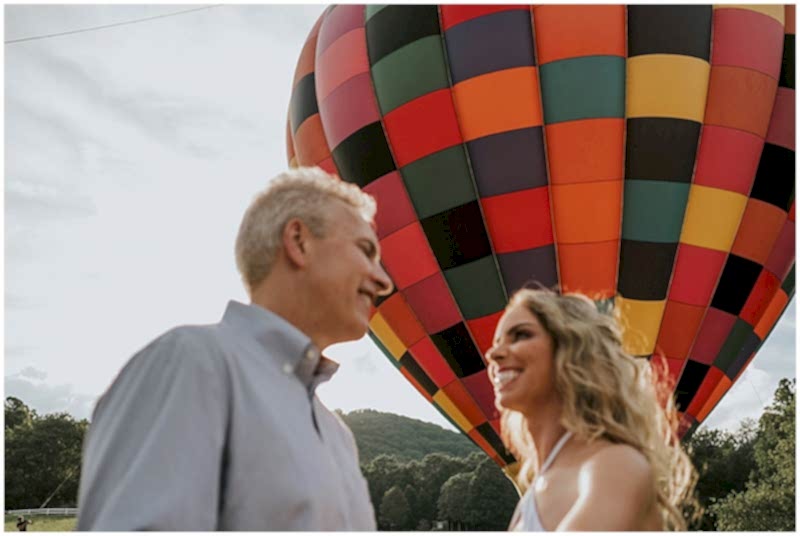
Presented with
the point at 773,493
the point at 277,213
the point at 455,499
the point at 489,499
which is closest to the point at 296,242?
the point at 277,213

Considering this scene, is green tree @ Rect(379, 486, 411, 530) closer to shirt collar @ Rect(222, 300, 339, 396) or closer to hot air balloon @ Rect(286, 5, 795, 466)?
hot air balloon @ Rect(286, 5, 795, 466)

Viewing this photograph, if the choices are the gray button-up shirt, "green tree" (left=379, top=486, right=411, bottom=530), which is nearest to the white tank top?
the gray button-up shirt

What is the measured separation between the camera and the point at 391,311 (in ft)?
28.1

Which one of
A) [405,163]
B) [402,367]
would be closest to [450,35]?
[405,163]

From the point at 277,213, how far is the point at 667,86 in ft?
Result: 21.4

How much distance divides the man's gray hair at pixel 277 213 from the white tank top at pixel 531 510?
104cm

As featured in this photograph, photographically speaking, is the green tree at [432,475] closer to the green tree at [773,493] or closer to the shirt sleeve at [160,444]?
the green tree at [773,493]

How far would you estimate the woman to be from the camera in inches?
88.7

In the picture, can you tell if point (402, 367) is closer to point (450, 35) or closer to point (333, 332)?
point (450, 35)

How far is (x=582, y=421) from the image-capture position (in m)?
2.57

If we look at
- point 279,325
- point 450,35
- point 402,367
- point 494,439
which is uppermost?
point 450,35

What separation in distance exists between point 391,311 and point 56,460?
39337 mm

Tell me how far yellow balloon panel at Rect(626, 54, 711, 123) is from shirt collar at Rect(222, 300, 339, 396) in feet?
21.9

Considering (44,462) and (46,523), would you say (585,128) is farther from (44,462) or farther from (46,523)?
(44,462)
